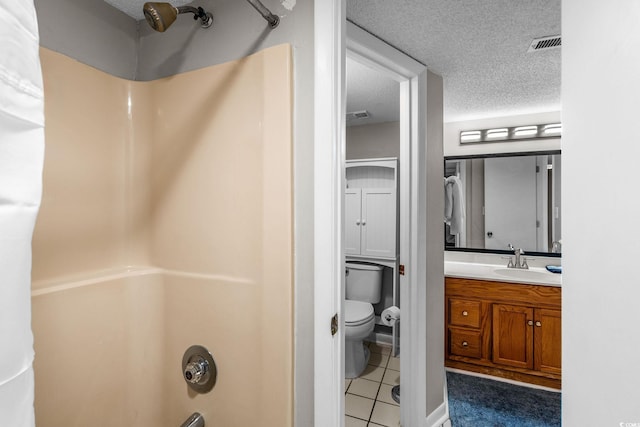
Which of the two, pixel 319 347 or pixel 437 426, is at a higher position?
pixel 319 347

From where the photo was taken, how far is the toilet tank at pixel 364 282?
9.93 feet

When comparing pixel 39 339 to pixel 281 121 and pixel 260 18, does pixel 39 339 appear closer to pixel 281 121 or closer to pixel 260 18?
pixel 281 121

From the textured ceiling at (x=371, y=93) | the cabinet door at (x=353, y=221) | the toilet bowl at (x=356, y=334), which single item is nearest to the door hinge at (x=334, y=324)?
the toilet bowl at (x=356, y=334)

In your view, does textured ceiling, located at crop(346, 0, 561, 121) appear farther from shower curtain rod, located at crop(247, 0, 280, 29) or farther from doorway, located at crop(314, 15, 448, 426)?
shower curtain rod, located at crop(247, 0, 280, 29)

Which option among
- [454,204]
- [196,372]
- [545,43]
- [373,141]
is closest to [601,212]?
[196,372]

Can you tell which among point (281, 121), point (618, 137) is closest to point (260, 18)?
point (281, 121)

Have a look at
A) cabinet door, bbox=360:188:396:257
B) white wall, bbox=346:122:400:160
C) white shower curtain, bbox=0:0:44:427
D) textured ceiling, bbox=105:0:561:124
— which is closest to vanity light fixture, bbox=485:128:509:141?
textured ceiling, bbox=105:0:561:124

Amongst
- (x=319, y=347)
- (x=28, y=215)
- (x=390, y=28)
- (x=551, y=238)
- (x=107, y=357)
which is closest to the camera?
(x=28, y=215)

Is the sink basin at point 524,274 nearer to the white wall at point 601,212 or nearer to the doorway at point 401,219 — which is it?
the doorway at point 401,219

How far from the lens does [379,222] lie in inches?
121

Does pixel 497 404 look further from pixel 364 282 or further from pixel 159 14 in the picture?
A: pixel 159 14

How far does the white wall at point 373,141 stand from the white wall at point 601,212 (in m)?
2.58

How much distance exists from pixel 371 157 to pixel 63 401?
2.98 meters

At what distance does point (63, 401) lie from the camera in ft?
3.39
